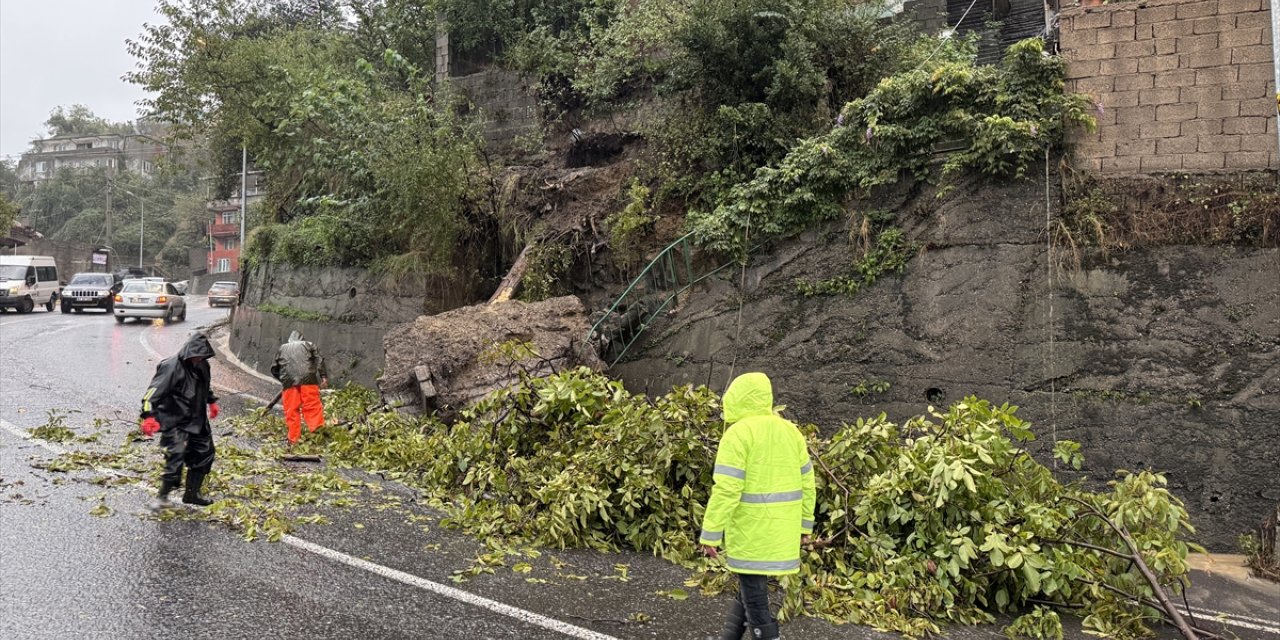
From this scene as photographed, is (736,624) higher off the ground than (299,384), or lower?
lower

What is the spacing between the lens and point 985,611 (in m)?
5.21

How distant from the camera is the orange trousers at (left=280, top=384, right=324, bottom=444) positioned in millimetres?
9148

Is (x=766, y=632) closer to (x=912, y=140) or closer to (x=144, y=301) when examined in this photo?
(x=912, y=140)

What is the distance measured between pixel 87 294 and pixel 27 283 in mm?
1847

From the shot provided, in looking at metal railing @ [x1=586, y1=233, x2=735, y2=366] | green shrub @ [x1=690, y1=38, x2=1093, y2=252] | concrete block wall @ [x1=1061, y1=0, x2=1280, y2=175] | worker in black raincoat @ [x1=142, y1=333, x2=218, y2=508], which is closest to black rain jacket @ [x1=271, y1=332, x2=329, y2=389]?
worker in black raincoat @ [x1=142, y1=333, x2=218, y2=508]

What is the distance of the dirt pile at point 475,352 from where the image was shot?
9023 mm

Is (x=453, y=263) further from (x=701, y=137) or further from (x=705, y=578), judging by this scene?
(x=705, y=578)

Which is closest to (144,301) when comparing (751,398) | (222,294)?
(222,294)

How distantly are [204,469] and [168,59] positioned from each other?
15802 millimetres

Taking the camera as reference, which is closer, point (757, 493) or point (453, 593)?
point (757, 493)

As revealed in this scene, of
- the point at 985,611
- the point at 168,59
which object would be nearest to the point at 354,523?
the point at 985,611

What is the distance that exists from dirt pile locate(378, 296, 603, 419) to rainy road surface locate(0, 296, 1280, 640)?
2569mm

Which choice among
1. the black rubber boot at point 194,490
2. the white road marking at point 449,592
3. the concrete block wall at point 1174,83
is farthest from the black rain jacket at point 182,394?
the concrete block wall at point 1174,83

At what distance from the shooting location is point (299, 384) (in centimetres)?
918
